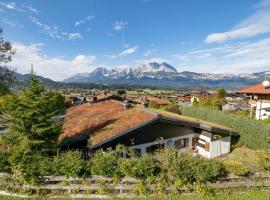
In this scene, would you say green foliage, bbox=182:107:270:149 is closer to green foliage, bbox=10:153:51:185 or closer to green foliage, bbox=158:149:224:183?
green foliage, bbox=158:149:224:183

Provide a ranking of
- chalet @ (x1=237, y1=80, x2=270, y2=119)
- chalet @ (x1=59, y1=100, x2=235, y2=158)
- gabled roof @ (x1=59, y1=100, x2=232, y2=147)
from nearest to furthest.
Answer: gabled roof @ (x1=59, y1=100, x2=232, y2=147)
chalet @ (x1=59, y1=100, x2=235, y2=158)
chalet @ (x1=237, y1=80, x2=270, y2=119)

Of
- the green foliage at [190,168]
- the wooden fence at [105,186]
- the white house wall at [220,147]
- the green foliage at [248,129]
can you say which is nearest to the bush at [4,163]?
the wooden fence at [105,186]

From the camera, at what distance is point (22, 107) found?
15.3 meters

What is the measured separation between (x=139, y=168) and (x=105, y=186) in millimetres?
2160

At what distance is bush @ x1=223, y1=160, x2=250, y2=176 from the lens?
12.5 meters

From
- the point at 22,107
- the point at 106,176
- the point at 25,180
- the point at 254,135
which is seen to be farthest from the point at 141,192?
the point at 254,135

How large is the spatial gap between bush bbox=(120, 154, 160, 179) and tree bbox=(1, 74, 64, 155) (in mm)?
6064

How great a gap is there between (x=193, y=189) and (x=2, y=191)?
10.8 m

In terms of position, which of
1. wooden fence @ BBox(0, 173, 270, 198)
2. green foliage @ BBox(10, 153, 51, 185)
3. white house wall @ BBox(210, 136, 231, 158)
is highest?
green foliage @ BBox(10, 153, 51, 185)

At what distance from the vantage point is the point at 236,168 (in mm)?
12531

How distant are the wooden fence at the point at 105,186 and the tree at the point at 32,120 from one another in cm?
300

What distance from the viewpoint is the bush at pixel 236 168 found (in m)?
12.5

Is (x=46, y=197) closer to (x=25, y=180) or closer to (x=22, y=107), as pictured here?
(x=25, y=180)

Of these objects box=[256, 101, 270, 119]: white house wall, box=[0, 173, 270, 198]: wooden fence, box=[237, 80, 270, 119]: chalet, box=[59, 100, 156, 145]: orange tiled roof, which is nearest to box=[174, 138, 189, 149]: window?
box=[59, 100, 156, 145]: orange tiled roof
